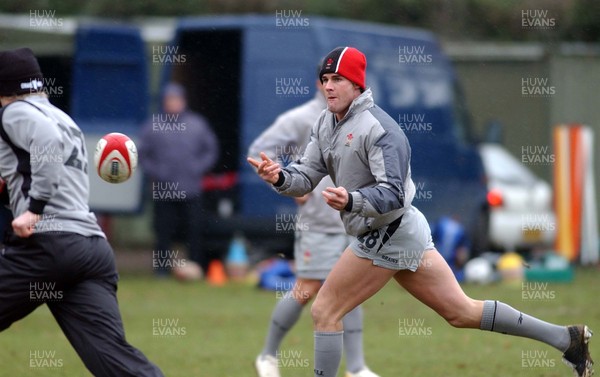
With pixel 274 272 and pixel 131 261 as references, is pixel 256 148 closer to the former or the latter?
pixel 274 272

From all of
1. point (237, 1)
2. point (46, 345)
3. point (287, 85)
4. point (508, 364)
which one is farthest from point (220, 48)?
point (508, 364)

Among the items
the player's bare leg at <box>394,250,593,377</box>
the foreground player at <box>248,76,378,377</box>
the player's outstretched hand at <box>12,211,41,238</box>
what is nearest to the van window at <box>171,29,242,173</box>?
the foreground player at <box>248,76,378,377</box>

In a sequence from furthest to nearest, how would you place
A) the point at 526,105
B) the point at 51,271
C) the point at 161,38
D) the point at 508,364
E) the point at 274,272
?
the point at 526,105 → the point at 161,38 → the point at 274,272 → the point at 508,364 → the point at 51,271

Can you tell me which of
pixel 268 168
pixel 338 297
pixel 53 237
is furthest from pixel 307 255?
pixel 53 237

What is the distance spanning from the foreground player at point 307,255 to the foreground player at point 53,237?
228 centimetres

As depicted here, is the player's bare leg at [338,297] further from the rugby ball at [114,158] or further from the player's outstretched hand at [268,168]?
the rugby ball at [114,158]

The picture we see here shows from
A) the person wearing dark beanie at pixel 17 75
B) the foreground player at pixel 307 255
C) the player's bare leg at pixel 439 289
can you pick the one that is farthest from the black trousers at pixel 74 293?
the foreground player at pixel 307 255

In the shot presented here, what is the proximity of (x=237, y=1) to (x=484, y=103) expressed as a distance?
523 centimetres

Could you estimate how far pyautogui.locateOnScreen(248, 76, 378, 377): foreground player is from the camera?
28.9 feet

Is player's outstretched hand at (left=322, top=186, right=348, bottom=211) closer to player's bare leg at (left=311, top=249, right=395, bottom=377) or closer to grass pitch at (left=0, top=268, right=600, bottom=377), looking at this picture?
player's bare leg at (left=311, top=249, right=395, bottom=377)

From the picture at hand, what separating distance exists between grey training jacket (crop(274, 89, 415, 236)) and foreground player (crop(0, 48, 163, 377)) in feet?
4.03

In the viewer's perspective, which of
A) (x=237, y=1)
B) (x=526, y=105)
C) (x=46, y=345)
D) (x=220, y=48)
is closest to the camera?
(x=46, y=345)

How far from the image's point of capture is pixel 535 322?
739 centimetres

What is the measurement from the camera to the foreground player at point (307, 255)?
8.81 m
